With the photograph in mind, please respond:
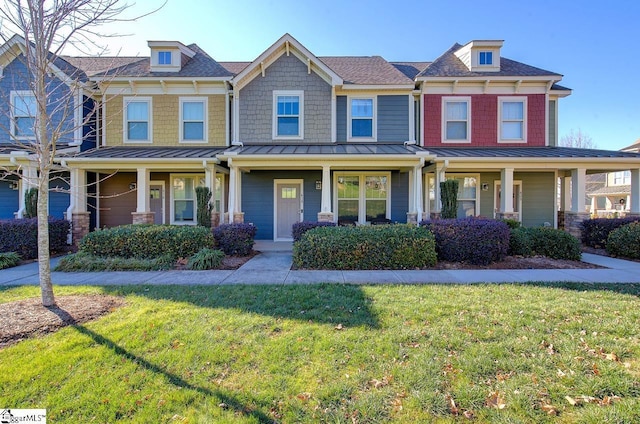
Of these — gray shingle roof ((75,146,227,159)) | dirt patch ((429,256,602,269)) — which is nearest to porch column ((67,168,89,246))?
gray shingle roof ((75,146,227,159))

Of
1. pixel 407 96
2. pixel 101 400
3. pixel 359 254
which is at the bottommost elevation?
pixel 101 400

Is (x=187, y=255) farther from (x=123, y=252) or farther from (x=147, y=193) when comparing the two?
(x=147, y=193)

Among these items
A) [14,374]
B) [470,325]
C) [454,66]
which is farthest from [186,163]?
[454,66]

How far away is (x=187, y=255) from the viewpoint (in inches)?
314

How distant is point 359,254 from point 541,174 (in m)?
9.89

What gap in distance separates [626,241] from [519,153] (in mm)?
4020

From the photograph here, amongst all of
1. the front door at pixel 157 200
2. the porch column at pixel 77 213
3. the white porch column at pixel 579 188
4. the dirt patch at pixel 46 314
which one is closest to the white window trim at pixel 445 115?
the white porch column at pixel 579 188

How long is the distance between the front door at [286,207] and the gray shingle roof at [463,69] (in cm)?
664

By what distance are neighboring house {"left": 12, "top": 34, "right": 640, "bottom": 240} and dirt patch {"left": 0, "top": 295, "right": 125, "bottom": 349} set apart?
247 inches

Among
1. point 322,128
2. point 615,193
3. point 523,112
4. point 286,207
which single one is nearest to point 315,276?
point 286,207

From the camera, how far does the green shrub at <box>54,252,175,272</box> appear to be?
23.6 feet

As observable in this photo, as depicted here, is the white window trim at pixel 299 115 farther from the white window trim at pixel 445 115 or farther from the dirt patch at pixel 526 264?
the dirt patch at pixel 526 264

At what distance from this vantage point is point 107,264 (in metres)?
7.25

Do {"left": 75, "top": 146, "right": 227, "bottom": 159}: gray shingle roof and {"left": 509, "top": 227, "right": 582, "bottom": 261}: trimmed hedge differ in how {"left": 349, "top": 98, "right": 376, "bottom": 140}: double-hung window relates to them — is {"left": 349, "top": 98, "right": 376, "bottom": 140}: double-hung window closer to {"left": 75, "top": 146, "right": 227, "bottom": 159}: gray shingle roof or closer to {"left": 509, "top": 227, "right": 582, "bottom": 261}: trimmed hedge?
{"left": 75, "top": 146, "right": 227, "bottom": 159}: gray shingle roof
